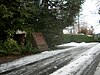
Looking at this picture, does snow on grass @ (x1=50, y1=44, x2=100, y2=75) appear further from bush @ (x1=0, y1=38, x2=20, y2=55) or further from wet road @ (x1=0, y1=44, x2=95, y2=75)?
bush @ (x1=0, y1=38, x2=20, y2=55)

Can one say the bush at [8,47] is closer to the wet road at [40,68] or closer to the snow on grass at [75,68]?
the wet road at [40,68]

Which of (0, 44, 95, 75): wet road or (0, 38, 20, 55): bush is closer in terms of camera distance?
(0, 44, 95, 75): wet road

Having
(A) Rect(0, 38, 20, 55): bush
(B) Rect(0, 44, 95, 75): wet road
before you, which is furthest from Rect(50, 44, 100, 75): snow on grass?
(A) Rect(0, 38, 20, 55): bush

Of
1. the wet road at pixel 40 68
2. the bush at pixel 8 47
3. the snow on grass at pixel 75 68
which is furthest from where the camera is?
the bush at pixel 8 47

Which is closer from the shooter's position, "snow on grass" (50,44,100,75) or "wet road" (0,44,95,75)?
"snow on grass" (50,44,100,75)

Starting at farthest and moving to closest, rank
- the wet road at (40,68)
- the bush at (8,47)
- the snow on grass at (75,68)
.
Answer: the bush at (8,47), the wet road at (40,68), the snow on grass at (75,68)

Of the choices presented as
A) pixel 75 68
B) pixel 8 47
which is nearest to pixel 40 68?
pixel 75 68

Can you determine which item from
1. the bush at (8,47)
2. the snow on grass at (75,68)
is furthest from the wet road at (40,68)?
the bush at (8,47)

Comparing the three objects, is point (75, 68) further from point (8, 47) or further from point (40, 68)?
point (8, 47)

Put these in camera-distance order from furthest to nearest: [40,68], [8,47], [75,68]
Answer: [8,47] < [40,68] < [75,68]

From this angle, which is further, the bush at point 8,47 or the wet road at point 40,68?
the bush at point 8,47

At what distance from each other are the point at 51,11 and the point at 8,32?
43.6 ft

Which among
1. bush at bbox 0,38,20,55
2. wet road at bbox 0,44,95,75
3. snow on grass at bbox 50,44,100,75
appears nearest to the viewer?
snow on grass at bbox 50,44,100,75

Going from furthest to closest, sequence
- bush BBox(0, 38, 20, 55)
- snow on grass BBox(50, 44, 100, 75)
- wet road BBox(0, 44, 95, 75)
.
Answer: bush BBox(0, 38, 20, 55) → wet road BBox(0, 44, 95, 75) → snow on grass BBox(50, 44, 100, 75)
